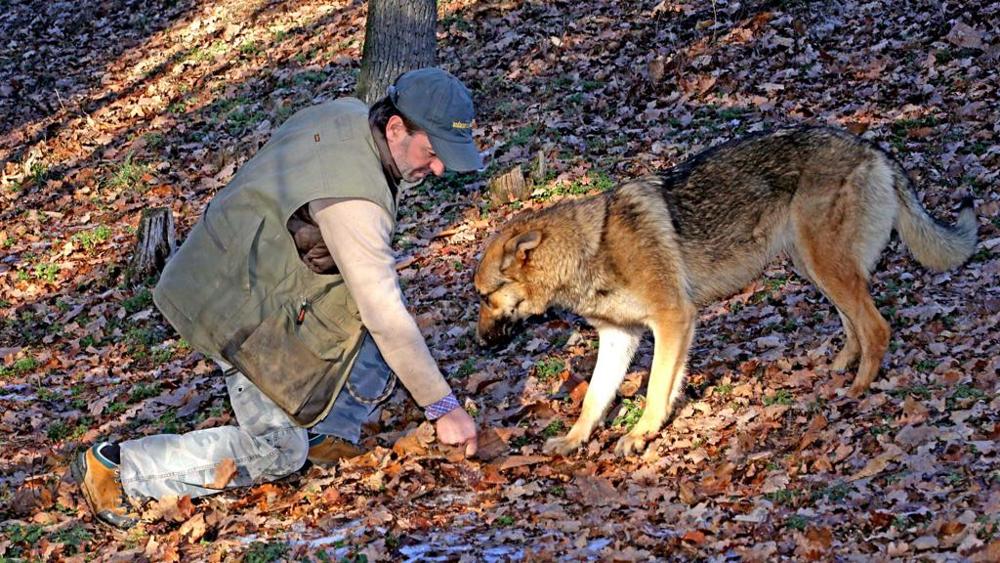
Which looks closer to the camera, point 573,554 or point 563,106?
point 573,554

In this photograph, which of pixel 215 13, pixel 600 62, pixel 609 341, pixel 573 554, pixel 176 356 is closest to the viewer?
pixel 573 554

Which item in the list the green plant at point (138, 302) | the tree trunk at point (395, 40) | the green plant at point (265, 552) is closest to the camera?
the green plant at point (265, 552)

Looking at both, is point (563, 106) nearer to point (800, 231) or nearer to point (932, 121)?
point (932, 121)

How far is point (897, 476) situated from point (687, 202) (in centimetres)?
231

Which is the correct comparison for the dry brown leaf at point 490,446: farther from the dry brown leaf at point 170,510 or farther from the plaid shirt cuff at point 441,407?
the dry brown leaf at point 170,510

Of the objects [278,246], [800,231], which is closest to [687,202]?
[800,231]

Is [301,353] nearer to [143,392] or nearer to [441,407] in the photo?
[441,407]

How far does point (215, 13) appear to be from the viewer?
18.4m

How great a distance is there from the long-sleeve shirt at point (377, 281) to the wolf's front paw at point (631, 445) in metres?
1.41

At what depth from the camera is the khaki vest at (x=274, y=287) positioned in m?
5.21

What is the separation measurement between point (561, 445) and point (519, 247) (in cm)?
129

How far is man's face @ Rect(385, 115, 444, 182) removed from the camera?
5152 mm

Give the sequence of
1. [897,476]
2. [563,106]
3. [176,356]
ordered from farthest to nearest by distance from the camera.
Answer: [563,106]
[176,356]
[897,476]

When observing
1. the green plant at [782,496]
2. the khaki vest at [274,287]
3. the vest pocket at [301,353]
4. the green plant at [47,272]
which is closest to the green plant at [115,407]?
the khaki vest at [274,287]
